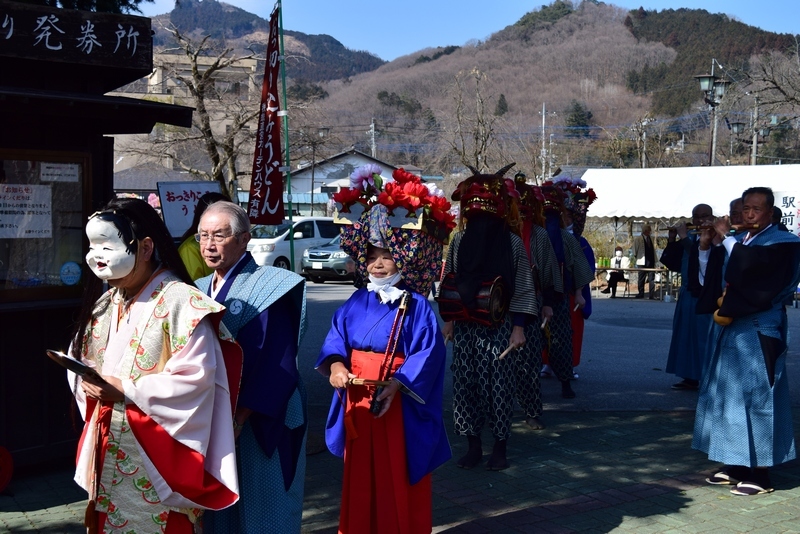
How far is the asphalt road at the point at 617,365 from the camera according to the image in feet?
26.1

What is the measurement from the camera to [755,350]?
5266 mm

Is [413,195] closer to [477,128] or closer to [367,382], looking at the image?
[367,382]

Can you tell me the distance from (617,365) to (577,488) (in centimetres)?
485

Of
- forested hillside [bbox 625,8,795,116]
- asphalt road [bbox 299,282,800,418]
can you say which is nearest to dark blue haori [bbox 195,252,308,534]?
asphalt road [bbox 299,282,800,418]

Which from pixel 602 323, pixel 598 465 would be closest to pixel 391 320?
pixel 598 465

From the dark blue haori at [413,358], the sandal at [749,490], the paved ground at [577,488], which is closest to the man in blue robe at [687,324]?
the paved ground at [577,488]

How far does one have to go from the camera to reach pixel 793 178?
57.9 ft

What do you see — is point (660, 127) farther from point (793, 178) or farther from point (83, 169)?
point (83, 169)

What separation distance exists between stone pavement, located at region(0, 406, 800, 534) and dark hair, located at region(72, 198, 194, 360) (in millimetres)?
1937

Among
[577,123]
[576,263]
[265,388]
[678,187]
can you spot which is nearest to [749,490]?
[576,263]

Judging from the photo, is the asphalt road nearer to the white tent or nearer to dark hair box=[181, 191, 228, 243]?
dark hair box=[181, 191, 228, 243]

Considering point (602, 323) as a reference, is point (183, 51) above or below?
above

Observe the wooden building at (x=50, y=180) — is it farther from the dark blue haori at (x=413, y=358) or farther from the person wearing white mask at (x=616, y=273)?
the person wearing white mask at (x=616, y=273)

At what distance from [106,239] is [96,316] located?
0.35 metres
